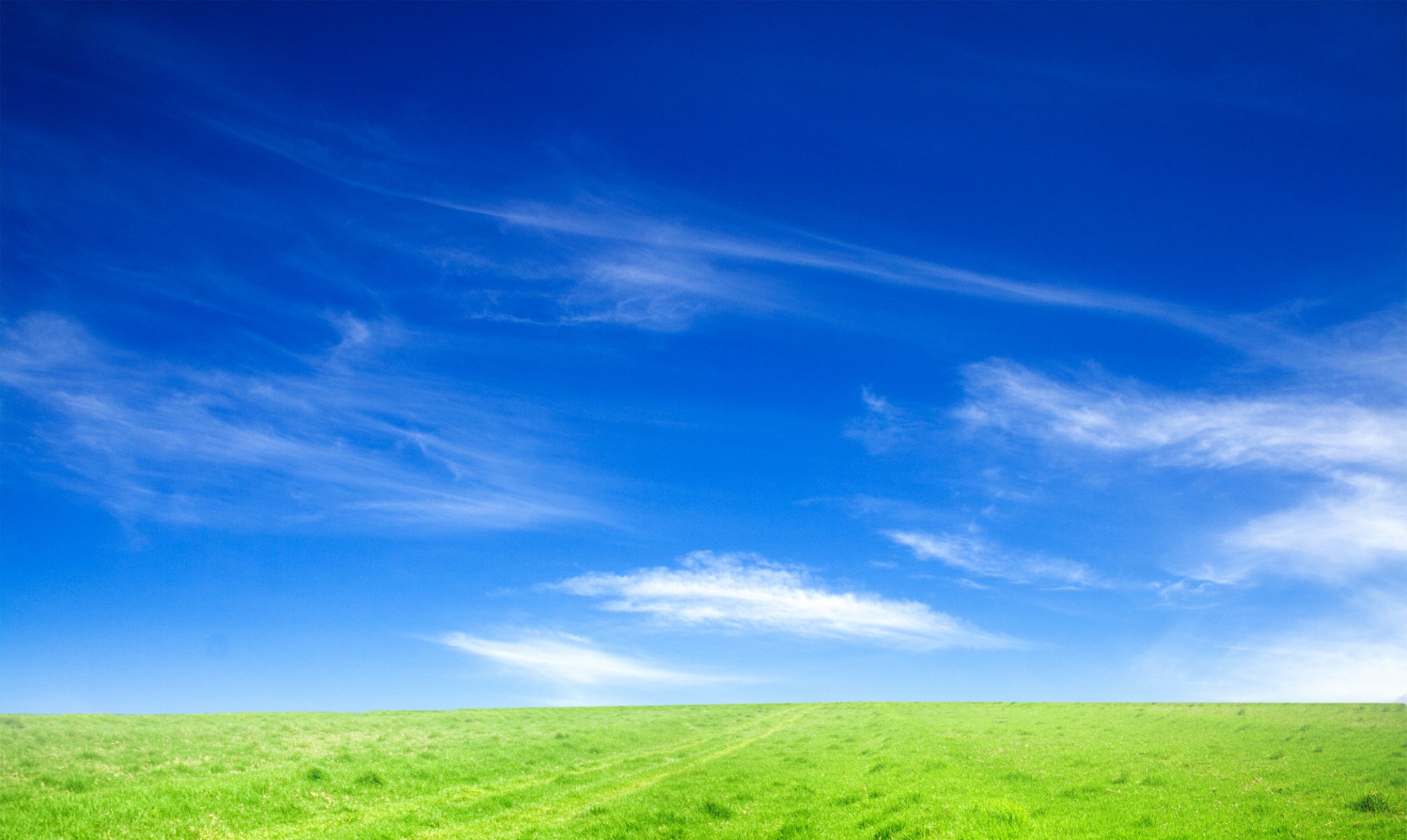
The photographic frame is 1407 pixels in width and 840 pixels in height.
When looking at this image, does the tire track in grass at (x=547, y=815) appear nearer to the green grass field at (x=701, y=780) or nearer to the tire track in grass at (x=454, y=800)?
the green grass field at (x=701, y=780)

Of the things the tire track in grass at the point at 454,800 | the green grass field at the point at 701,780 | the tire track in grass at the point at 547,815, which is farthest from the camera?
the tire track in grass at the point at 454,800

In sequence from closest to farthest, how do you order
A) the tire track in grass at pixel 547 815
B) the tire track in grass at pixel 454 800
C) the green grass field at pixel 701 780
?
the green grass field at pixel 701 780 → the tire track in grass at pixel 547 815 → the tire track in grass at pixel 454 800

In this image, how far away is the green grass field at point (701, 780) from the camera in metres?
22.0

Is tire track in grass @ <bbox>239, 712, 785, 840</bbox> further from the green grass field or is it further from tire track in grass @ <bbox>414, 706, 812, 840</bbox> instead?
tire track in grass @ <bbox>414, 706, 812, 840</bbox>

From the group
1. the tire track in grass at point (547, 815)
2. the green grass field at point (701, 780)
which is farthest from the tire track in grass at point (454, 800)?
the tire track in grass at point (547, 815)

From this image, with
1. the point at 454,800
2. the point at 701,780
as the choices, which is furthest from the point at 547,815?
the point at 701,780

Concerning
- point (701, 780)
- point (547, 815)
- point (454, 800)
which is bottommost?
point (454, 800)

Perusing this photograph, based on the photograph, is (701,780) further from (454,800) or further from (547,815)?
(454,800)

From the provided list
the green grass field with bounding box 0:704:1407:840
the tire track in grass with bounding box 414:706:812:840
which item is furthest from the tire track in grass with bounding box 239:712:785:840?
the tire track in grass with bounding box 414:706:812:840

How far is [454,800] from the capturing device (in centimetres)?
2831

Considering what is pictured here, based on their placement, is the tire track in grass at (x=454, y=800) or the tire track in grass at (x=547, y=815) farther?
the tire track in grass at (x=454, y=800)

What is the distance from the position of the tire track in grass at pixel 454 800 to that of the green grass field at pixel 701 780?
15 centimetres

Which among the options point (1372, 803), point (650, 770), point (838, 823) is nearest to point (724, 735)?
point (650, 770)

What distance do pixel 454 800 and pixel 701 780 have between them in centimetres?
945
